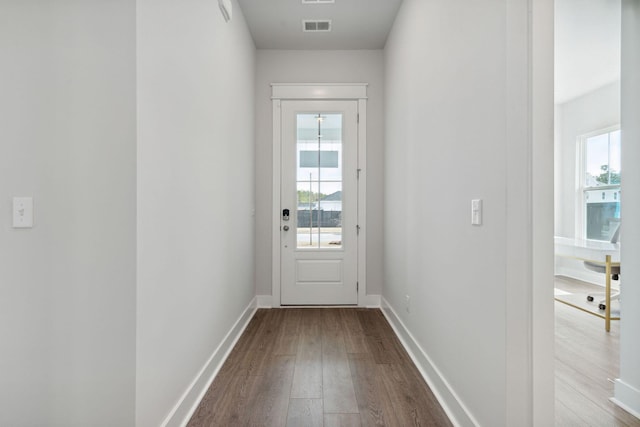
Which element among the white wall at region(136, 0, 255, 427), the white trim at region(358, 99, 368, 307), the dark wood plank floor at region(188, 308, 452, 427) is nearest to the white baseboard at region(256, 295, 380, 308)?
the white trim at region(358, 99, 368, 307)

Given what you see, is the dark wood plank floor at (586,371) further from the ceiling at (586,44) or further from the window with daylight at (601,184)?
the ceiling at (586,44)

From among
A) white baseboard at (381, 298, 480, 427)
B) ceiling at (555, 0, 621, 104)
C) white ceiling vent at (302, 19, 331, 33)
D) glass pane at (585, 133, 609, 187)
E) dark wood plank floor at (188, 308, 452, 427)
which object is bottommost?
dark wood plank floor at (188, 308, 452, 427)

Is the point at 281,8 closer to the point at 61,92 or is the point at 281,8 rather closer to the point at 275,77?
the point at 275,77

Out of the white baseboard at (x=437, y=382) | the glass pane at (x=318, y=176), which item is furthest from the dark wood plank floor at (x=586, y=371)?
the glass pane at (x=318, y=176)

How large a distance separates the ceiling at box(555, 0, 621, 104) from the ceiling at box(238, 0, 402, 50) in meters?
1.47

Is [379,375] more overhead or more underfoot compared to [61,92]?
more underfoot

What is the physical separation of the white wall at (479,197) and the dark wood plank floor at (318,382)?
9.8 inches

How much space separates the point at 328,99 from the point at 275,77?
0.62 meters

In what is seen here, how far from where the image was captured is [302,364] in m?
2.49

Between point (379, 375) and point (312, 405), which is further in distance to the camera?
point (379, 375)

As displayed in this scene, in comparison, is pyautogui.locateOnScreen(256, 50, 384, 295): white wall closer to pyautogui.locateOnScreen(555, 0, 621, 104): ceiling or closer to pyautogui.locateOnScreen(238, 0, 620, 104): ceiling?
pyautogui.locateOnScreen(238, 0, 620, 104): ceiling

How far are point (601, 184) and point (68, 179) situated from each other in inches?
240

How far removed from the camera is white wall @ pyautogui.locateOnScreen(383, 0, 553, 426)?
51.6 inches

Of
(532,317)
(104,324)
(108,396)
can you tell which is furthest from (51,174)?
(532,317)
